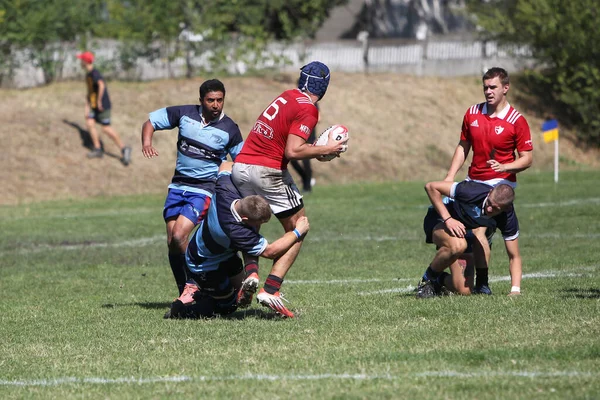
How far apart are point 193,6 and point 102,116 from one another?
1327 cm

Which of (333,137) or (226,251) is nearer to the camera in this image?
(333,137)

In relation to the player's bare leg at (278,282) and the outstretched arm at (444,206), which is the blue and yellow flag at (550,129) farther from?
the player's bare leg at (278,282)

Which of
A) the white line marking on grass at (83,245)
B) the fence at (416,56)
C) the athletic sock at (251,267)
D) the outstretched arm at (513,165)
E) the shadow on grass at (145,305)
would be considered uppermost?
the fence at (416,56)

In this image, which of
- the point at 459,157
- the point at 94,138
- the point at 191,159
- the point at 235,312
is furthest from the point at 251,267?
the point at 94,138

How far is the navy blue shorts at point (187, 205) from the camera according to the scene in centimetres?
960

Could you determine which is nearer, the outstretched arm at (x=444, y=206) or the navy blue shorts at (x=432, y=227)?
the outstretched arm at (x=444, y=206)

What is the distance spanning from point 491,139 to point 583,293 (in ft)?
5.37

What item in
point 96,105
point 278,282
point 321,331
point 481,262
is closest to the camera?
point 321,331

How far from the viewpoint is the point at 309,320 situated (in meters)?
8.20

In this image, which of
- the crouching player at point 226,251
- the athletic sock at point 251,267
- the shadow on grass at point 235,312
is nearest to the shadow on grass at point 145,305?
the shadow on grass at point 235,312

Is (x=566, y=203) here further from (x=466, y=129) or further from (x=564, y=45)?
(x=564, y=45)

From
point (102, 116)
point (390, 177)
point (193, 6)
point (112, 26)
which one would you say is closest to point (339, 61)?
point (193, 6)

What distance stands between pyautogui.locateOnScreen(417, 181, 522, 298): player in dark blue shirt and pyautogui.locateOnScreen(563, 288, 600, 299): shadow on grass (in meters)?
0.46

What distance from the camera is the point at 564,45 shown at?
34.7 meters
